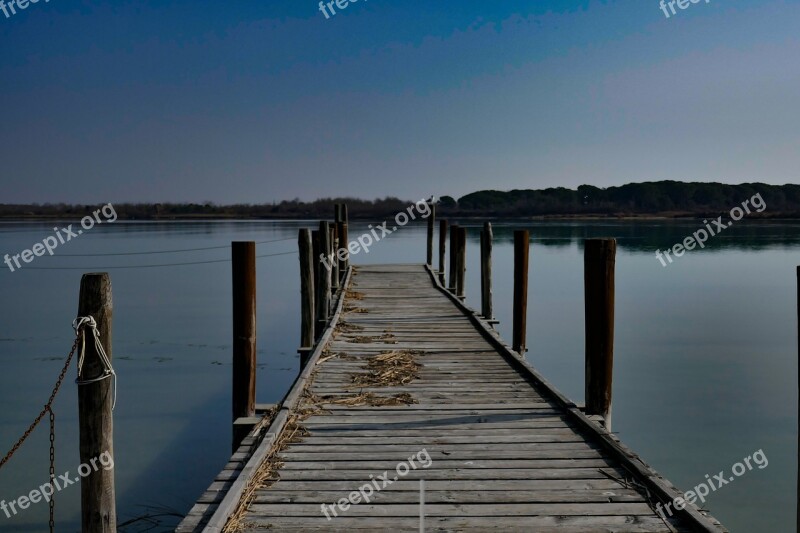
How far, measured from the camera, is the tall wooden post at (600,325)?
6.11m

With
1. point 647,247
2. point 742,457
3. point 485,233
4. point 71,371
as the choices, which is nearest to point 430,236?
point 485,233

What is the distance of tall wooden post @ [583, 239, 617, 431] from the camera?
20.0 feet

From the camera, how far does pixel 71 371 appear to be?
1380 centimetres

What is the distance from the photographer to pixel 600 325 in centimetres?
623

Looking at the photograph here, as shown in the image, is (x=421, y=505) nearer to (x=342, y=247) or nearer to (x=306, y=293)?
(x=306, y=293)

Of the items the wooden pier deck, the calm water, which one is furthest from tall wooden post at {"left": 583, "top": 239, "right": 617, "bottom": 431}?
the calm water

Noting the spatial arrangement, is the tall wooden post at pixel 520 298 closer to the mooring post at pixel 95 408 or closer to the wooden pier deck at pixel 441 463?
the wooden pier deck at pixel 441 463

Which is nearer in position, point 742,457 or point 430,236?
point 742,457

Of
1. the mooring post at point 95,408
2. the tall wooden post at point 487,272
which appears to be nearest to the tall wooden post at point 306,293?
the tall wooden post at point 487,272

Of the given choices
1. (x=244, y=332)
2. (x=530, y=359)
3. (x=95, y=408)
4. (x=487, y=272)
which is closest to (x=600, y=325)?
(x=244, y=332)

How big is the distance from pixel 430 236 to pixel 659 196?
85.2m

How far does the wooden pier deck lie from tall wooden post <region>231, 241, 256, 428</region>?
640 mm

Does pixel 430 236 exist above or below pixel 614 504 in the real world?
above

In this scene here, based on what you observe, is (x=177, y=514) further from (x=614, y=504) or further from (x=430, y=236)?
(x=430, y=236)
